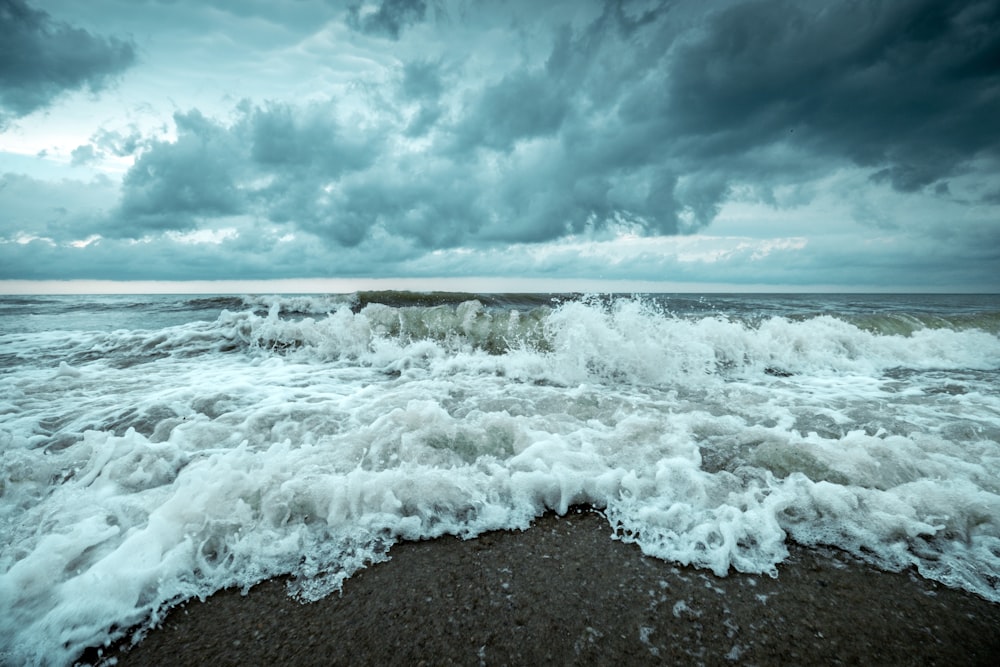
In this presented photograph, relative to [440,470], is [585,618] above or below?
below

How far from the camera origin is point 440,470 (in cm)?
285

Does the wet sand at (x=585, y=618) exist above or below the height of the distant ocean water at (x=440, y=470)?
below

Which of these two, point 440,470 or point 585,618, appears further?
point 440,470

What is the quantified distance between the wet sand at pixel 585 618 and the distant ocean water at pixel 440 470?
0.13m

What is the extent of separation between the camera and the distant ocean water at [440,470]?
2.02 meters

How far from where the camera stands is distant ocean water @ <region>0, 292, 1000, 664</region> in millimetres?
2021

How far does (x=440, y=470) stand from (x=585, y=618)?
135 cm

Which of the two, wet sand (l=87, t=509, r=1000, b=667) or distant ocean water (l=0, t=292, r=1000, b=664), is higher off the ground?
distant ocean water (l=0, t=292, r=1000, b=664)

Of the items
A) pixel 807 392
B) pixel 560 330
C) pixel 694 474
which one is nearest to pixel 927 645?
pixel 694 474

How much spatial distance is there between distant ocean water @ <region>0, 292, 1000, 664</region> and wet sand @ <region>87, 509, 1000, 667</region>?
5.1 inches

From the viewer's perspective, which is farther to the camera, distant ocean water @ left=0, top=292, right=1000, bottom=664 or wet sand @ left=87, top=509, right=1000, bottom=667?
distant ocean water @ left=0, top=292, right=1000, bottom=664

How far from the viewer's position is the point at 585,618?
176cm

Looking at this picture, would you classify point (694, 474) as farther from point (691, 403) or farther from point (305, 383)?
point (305, 383)

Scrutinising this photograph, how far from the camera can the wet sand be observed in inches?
62.6
